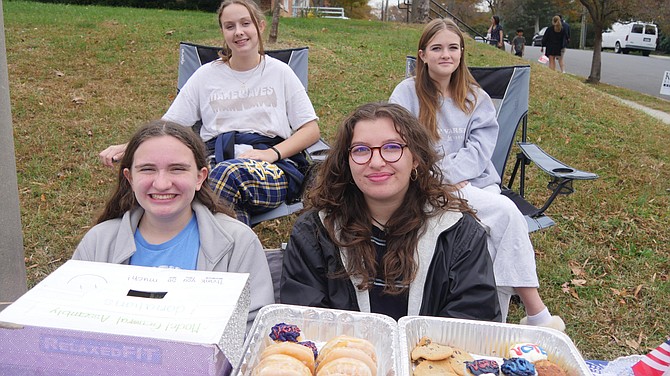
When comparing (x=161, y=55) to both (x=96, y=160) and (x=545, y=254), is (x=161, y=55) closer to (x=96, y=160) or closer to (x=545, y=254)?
(x=96, y=160)

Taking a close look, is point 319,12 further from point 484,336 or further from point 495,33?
point 484,336

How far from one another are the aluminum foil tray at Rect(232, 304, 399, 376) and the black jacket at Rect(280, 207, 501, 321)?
1.28ft

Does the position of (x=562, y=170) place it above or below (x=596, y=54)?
below

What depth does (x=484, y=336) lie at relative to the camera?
1322 mm

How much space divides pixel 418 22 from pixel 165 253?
14.6 metres

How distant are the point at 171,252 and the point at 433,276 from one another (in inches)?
34.4

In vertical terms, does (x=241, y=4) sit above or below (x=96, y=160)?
above

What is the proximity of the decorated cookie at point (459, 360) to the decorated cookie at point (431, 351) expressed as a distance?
0.01 metres

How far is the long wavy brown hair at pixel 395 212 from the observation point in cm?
176

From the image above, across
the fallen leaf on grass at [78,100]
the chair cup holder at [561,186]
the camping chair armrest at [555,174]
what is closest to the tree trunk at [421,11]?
the fallen leaf on grass at [78,100]

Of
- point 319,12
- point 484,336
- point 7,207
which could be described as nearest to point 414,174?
point 484,336

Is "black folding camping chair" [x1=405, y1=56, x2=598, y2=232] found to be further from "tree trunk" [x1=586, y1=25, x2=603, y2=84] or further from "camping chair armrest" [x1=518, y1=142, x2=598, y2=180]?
"tree trunk" [x1=586, y1=25, x2=603, y2=84]

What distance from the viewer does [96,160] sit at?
16.5 ft

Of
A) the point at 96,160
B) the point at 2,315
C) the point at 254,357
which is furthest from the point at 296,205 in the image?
the point at 96,160
